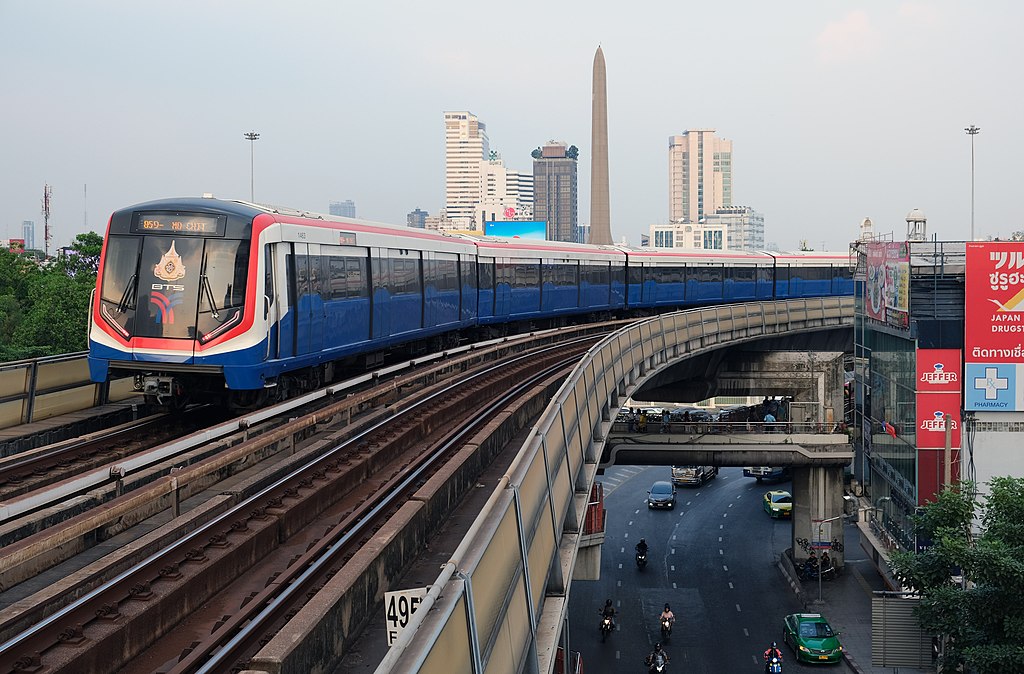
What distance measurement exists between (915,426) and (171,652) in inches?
1048

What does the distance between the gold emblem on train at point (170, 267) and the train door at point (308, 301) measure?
192cm

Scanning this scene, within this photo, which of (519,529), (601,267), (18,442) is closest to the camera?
(519,529)

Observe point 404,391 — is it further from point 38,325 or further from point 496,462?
point 38,325

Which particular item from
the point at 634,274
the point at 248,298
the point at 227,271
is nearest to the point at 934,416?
the point at 634,274

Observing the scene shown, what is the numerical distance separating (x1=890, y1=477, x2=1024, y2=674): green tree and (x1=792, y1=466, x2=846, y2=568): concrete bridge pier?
1547 cm

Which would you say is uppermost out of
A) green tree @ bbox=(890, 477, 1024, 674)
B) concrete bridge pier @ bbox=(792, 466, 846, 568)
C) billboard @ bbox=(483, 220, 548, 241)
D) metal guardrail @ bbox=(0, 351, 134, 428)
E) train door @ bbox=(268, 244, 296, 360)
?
billboard @ bbox=(483, 220, 548, 241)

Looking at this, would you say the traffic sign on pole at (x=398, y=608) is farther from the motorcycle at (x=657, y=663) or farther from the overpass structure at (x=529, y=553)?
the motorcycle at (x=657, y=663)

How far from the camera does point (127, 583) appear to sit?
27.0 feet

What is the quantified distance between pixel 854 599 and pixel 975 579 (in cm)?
1563

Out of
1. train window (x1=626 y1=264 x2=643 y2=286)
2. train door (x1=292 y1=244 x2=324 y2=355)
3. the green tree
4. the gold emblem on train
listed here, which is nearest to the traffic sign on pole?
the gold emblem on train

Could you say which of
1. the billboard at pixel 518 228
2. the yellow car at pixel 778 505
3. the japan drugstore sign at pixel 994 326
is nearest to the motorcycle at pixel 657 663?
the japan drugstore sign at pixel 994 326

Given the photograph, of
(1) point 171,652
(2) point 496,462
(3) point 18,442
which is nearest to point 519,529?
(1) point 171,652

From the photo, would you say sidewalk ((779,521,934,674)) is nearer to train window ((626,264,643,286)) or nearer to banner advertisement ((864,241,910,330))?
banner advertisement ((864,241,910,330))

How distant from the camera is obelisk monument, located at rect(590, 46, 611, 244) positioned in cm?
10825
